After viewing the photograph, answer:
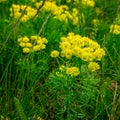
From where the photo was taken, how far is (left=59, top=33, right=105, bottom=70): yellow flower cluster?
2.54 m

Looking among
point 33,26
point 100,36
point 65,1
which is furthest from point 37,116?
point 65,1

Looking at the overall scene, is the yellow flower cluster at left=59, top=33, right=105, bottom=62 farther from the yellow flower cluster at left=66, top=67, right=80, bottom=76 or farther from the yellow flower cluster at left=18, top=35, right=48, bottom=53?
the yellow flower cluster at left=18, top=35, right=48, bottom=53

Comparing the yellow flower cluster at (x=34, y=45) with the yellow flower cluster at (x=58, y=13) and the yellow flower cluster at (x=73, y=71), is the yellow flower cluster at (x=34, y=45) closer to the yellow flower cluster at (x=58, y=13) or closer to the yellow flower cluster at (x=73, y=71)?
the yellow flower cluster at (x=73, y=71)

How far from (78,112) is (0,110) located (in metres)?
0.52

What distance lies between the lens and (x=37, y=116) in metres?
2.60

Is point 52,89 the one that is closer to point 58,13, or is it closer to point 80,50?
point 80,50

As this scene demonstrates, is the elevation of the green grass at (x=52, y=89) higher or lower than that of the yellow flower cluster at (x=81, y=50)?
lower

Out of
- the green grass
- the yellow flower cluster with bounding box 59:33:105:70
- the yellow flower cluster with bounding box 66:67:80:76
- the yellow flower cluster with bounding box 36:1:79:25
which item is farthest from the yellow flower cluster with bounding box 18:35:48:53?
the yellow flower cluster with bounding box 36:1:79:25

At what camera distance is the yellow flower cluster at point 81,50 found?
254 cm

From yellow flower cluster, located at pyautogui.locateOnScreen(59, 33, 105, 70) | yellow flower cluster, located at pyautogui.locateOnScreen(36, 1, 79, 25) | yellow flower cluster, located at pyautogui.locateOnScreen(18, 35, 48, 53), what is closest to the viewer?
yellow flower cluster, located at pyautogui.locateOnScreen(59, 33, 105, 70)

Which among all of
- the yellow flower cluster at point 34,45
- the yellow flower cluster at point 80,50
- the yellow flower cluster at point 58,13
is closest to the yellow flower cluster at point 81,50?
the yellow flower cluster at point 80,50

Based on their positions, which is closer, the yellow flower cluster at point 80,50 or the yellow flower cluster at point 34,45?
the yellow flower cluster at point 80,50

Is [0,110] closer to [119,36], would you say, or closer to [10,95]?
[10,95]

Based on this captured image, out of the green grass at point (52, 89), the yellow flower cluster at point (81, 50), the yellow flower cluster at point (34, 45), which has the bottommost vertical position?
the green grass at point (52, 89)
